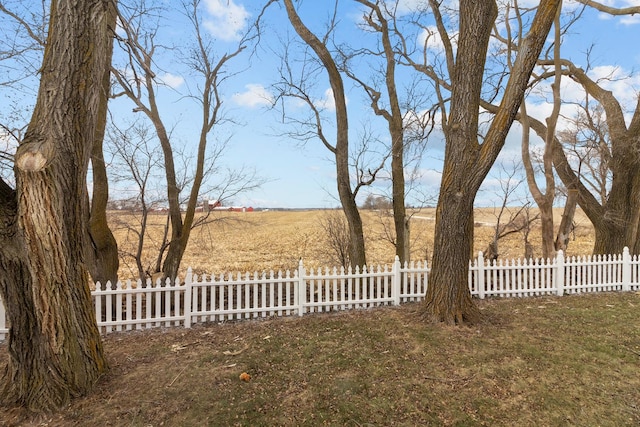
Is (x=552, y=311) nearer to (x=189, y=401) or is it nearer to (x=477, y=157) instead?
(x=477, y=157)

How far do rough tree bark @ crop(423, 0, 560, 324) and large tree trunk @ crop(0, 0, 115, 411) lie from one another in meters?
4.60

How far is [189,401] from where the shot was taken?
10.1ft

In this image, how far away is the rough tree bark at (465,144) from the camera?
15.5ft

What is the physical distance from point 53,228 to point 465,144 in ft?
16.7

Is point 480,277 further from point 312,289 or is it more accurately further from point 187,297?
point 187,297

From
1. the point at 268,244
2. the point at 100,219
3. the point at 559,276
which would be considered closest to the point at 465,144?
the point at 559,276

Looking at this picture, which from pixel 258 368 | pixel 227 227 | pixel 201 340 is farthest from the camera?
pixel 227 227

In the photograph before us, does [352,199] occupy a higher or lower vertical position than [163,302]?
higher

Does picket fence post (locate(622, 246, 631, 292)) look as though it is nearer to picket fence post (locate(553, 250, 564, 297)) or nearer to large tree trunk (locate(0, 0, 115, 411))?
picket fence post (locate(553, 250, 564, 297))

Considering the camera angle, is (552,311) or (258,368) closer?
(258,368)

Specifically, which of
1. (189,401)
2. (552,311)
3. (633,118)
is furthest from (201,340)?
(633,118)

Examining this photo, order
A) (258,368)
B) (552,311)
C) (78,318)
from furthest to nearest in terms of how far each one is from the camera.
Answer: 1. (552,311)
2. (258,368)
3. (78,318)

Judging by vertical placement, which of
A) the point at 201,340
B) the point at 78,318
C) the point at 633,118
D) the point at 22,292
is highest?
the point at 633,118

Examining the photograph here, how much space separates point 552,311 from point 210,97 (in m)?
8.19
